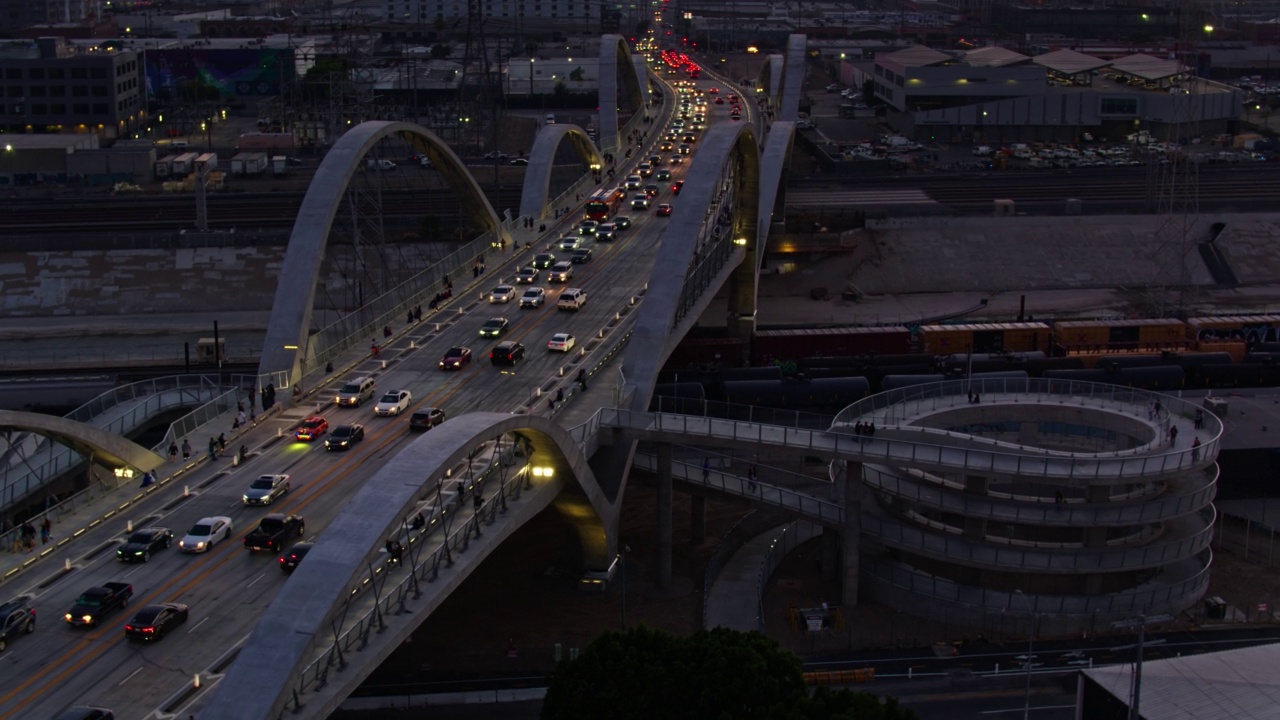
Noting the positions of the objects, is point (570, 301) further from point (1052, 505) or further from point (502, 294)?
point (1052, 505)

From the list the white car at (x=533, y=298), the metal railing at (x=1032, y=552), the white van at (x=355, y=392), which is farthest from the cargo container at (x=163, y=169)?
the metal railing at (x=1032, y=552)

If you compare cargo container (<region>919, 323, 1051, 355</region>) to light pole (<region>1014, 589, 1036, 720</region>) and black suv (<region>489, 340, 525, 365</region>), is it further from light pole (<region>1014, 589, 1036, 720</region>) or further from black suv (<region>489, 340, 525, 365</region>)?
light pole (<region>1014, 589, 1036, 720</region>)

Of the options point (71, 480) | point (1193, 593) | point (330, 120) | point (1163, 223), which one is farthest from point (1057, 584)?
point (330, 120)

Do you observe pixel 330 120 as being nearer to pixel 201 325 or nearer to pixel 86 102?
pixel 86 102

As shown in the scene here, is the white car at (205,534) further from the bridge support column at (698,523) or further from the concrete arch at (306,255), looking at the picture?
the bridge support column at (698,523)

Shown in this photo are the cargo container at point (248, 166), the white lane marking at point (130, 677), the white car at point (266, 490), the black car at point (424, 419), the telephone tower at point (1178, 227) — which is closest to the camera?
the white lane marking at point (130, 677)

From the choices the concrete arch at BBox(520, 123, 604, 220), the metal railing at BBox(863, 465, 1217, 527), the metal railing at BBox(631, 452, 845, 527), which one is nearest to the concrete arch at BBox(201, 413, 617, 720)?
the metal railing at BBox(631, 452, 845, 527)
